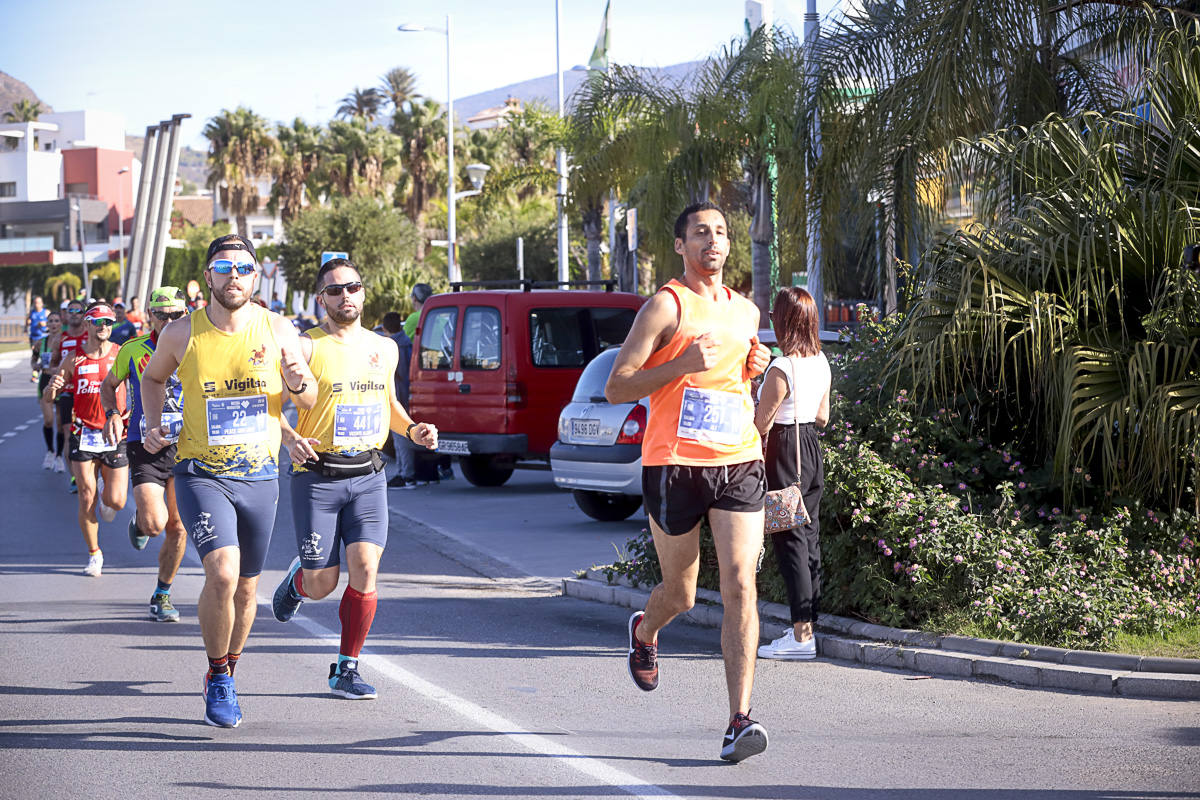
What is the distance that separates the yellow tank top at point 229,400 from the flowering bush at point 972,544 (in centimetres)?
334

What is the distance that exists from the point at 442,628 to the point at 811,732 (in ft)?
9.87

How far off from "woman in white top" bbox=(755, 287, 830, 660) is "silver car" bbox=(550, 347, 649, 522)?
423 cm

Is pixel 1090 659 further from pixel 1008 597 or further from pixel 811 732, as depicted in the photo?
pixel 811 732

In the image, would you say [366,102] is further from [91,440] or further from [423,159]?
[91,440]

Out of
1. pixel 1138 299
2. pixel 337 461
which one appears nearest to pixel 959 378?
pixel 1138 299

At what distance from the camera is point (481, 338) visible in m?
15.1

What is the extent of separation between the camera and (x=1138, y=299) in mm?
8945

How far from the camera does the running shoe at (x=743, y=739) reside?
17.3 feet

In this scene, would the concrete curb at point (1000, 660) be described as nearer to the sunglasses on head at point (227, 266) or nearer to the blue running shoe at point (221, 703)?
the blue running shoe at point (221, 703)

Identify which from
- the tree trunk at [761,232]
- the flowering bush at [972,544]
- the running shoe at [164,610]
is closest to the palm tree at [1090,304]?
the flowering bush at [972,544]

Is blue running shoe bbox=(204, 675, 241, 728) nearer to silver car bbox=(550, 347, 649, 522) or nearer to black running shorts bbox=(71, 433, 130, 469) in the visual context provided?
black running shorts bbox=(71, 433, 130, 469)

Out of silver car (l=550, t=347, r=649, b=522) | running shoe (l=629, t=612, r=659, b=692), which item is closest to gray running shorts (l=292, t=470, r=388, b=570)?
running shoe (l=629, t=612, r=659, b=692)

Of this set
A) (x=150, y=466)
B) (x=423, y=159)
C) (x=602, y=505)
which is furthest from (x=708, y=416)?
(x=423, y=159)

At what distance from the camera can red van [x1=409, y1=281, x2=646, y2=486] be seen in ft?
48.5
